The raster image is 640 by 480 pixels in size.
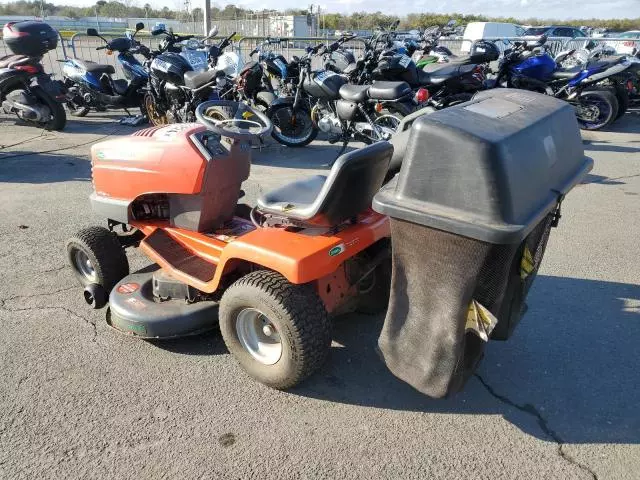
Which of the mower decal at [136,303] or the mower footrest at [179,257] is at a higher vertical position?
the mower footrest at [179,257]

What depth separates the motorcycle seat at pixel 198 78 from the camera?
7.59 meters

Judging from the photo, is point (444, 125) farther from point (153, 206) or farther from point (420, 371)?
point (153, 206)

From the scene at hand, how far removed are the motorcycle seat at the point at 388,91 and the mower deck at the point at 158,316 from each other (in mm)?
4714

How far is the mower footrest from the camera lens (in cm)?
307

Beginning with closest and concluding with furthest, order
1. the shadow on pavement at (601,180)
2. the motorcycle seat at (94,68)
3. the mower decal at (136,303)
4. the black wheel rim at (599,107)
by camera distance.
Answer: the mower decal at (136,303)
the shadow on pavement at (601,180)
the black wheel rim at (599,107)
the motorcycle seat at (94,68)

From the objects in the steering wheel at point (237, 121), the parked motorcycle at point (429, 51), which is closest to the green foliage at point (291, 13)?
the parked motorcycle at point (429, 51)

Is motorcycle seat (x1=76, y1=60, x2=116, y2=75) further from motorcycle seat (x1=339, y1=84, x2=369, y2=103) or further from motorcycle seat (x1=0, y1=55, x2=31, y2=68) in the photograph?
motorcycle seat (x1=339, y1=84, x2=369, y2=103)

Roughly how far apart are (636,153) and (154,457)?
826cm

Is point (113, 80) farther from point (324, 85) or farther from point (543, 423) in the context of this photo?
point (543, 423)

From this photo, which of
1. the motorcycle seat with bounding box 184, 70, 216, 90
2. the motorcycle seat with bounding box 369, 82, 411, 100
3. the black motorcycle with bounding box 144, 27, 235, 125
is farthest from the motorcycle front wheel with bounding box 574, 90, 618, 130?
the motorcycle seat with bounding box 184, 70, 216, 90

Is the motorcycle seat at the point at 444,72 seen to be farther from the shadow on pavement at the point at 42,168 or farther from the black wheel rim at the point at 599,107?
the shadow on pavement at the point at 42,168

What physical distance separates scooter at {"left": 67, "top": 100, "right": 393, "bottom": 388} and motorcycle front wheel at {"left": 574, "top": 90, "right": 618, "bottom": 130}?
772cm

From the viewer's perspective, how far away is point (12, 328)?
130 inches

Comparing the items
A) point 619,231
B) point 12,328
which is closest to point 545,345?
point 619,231
